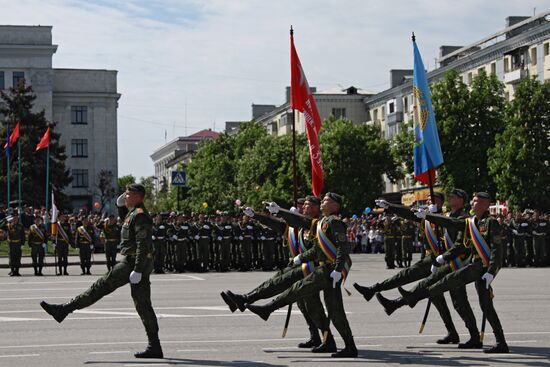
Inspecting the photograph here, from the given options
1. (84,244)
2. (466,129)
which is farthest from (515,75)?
(84,244)

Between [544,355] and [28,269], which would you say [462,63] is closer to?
[28,269]

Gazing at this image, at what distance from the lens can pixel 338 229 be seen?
1245 cm

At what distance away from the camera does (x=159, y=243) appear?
3256 centimetres

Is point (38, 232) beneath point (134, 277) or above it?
above

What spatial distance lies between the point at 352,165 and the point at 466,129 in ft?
52.1

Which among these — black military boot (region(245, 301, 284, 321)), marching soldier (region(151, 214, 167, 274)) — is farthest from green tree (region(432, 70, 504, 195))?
black military boot (region(245, 301, 284, 321))

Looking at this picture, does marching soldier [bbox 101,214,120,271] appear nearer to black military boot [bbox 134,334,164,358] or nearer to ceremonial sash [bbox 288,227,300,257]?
ceremonial sash [bbox 288,227,300,257]

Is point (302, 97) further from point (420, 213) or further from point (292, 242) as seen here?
point (420, 213)

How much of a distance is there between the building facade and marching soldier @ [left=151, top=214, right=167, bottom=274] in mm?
30519

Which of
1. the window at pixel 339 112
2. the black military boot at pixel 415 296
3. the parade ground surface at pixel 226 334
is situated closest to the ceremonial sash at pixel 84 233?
the parade ground surface at pixel 226 334

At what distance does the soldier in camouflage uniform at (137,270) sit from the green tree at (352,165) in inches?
2525

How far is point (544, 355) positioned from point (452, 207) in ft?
6.60

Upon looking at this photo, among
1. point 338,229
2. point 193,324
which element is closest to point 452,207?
point 338,229

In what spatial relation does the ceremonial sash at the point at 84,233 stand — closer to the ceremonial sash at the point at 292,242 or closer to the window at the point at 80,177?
the ceremonial sash at the point at 292,242
